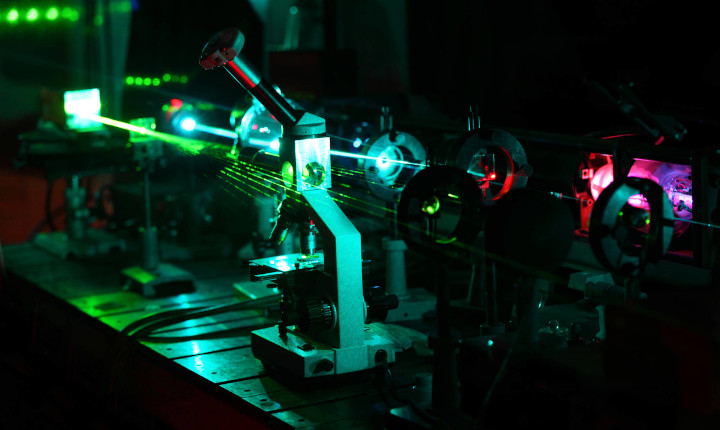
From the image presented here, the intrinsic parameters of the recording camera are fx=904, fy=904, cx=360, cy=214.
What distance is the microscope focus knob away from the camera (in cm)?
292

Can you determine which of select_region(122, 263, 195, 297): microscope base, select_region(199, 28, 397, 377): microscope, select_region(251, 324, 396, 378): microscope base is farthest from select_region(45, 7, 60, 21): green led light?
select_region(251, 324, 396, 378): microscope base

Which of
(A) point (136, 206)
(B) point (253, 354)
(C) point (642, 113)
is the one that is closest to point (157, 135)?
(A) point (136, 206)

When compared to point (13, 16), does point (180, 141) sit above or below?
below

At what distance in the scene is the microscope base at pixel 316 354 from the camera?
116 inches

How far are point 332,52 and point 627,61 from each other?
2.07 meters

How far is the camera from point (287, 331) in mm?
3207

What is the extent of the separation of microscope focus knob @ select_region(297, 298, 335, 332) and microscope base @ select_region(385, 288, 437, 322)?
0.89 meters

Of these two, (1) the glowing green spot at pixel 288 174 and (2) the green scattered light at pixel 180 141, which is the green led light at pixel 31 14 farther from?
(1) the glowing green spot at pixel 288 174

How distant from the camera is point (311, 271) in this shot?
3070mm

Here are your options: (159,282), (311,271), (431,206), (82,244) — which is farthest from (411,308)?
(82,244)

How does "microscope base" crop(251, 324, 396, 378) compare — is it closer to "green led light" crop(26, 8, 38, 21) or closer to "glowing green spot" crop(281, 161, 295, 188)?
"glowing green spot" crop(281, 161, 295, 188)

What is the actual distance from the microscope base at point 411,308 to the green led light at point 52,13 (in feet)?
14.8

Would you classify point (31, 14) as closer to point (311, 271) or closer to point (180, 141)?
point (180, 141)

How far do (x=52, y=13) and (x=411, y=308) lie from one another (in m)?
4.59
